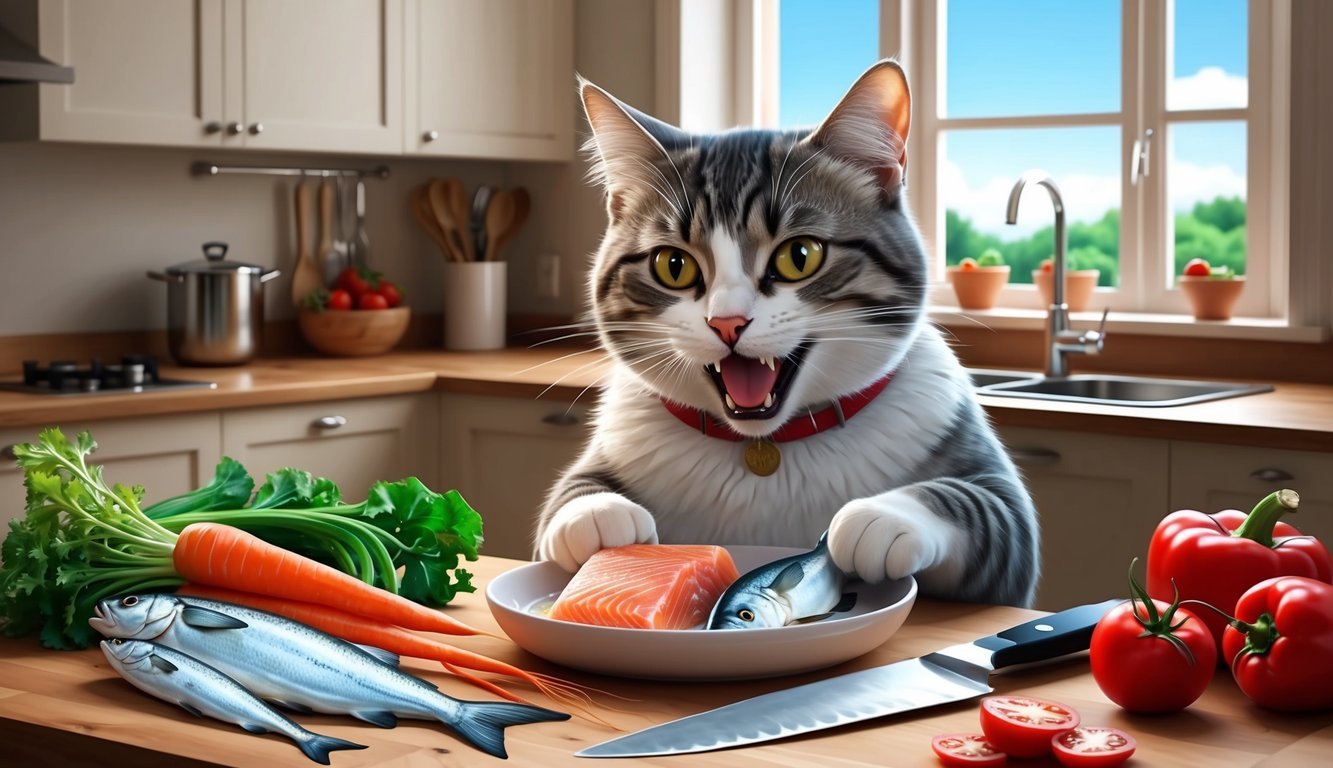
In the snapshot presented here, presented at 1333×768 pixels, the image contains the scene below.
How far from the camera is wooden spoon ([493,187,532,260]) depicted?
400 cm

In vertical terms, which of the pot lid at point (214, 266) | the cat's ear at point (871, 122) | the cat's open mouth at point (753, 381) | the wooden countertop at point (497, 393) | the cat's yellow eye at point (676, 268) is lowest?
the wooden countertop at point (497, 393)

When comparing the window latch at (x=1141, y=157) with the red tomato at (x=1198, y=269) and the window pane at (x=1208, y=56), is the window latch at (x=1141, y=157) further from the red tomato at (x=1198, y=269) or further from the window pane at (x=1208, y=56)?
the red tomato at (x=1198, y=269)

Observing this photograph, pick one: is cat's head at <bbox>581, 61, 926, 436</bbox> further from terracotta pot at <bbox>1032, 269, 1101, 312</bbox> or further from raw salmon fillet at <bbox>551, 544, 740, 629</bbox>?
terracotta pot at <bbox>1032, 269, 1101, 312</bbox>

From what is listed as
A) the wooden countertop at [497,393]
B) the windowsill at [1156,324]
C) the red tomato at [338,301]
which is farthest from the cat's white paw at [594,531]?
the red tomato at [338,301]

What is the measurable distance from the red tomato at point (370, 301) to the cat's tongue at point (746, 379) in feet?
7.93

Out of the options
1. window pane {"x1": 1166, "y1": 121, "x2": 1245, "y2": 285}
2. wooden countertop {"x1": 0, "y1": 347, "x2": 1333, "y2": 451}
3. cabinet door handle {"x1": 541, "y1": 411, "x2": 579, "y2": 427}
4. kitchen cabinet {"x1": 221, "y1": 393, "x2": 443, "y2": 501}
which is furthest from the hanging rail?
window pane {"x1": 1166, "y1": 121, "x2": 1245, "y2": 285}

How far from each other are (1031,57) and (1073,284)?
59 centimetres

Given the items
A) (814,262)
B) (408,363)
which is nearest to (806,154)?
(814,262)

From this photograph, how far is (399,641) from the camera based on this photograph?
41.9 inches

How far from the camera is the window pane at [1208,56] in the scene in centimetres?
321

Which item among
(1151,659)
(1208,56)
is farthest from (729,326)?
(1208,56)

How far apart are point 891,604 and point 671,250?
41cm

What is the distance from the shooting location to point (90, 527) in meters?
1.13

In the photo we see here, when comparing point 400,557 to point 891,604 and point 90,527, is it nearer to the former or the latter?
point 90,527
